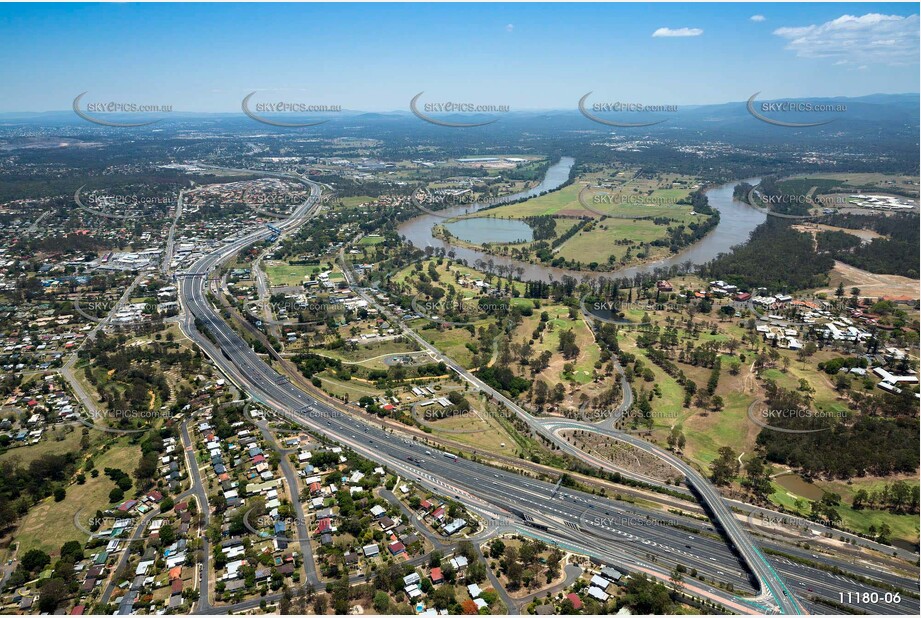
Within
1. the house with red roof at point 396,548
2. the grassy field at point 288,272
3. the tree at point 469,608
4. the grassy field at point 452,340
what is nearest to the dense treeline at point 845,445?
the tree at point 469,608

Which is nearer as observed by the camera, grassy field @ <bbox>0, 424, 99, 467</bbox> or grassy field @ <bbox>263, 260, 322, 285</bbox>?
grassy field @ <bbox>0, 424, 99, 467</bbox>

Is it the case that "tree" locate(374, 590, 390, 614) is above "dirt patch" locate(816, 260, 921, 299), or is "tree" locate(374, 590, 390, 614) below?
below

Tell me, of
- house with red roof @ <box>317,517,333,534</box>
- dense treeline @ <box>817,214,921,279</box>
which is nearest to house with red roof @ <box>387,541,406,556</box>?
house with red roof @ <box>317,517,333,534</box>

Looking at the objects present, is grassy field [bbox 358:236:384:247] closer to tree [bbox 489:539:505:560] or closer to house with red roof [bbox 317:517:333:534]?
house with red roof [bbox 317:517:333:534]

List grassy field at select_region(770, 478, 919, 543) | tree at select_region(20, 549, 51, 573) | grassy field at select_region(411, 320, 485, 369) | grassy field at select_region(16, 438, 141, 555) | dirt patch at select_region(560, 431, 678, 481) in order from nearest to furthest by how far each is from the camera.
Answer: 1. tree at select_region(20, 549, 51, 573)
2. grassy field at select_region(16, 438, 141, 555)
3. grassy field at select_region(770, 478, 919, 543)
4. dirt patch at select_region(560, 431, 678, 481)
5. grassy field at select_region(411, 320, 485, 369)

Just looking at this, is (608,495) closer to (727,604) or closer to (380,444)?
(727,604)

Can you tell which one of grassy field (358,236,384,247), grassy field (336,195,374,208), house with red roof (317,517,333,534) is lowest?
house with red roof (317,517,333,534)

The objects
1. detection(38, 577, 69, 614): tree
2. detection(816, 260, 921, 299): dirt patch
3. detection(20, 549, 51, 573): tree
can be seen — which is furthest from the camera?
detection(816, 260, 921, 299): dirt patch
